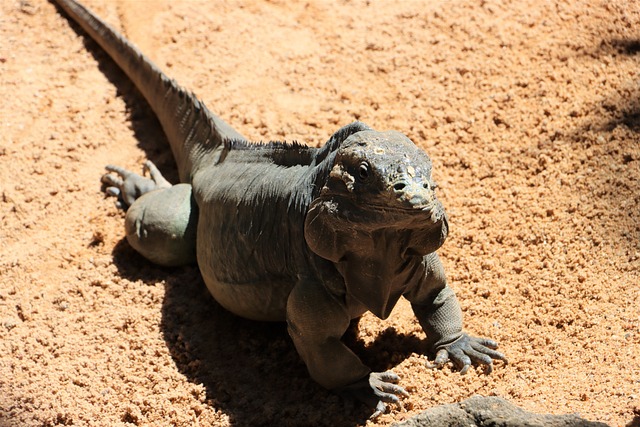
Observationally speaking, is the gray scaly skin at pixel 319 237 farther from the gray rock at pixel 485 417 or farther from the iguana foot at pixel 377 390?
the gray rock at pixel 485 417

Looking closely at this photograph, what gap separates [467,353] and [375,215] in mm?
1264

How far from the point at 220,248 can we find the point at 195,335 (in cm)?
63

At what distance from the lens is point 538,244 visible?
509cm

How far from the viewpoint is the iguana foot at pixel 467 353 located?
4371mm

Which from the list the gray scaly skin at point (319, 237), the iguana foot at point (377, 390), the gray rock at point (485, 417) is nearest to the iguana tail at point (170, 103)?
the gray scaly skin at point (319, 237)

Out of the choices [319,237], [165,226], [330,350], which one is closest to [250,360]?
[330,350]

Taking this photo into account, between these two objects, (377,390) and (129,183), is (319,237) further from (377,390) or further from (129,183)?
(129,183)

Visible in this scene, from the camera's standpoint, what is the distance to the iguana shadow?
14.5 feet

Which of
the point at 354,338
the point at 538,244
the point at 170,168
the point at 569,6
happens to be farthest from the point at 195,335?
the point at 569,6

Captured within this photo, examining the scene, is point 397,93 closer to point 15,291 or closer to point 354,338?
point 354,338

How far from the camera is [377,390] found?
433 cm

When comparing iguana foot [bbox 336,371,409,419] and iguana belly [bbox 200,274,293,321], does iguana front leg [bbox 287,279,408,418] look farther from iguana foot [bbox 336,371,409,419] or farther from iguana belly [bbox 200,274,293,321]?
iguana belly [bbox 200,274,293,321]

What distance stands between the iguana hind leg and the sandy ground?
0.15 metres

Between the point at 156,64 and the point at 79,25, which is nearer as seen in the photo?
the point at 156,64
